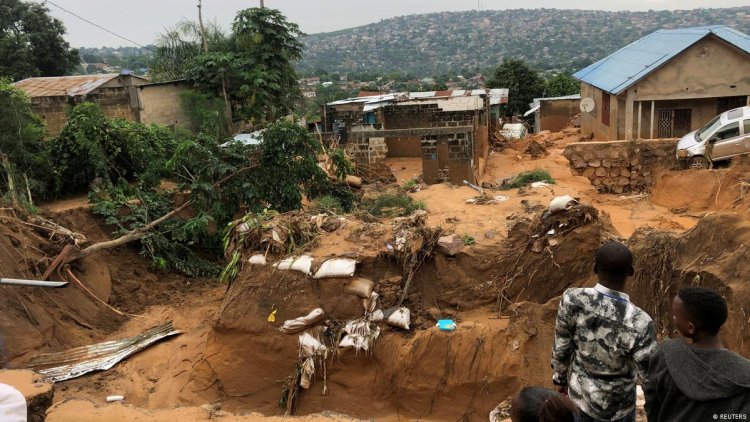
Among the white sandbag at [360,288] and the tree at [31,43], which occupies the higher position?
the tree at [31,43]

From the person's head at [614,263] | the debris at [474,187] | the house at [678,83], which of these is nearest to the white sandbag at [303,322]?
the person's head at [614,263]

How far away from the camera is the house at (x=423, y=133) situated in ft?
53.1

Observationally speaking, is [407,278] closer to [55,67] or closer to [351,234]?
[351,234]

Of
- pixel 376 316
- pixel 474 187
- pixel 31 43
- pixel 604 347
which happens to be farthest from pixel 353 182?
pixel 31 43

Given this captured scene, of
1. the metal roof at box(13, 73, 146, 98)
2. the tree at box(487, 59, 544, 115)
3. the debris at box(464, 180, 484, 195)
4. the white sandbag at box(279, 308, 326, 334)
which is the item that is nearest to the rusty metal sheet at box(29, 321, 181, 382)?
the white sandbag at box(279, 308, 326, 334)

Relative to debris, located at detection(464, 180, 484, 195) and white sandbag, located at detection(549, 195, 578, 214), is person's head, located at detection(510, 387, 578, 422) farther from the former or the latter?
debris, located at detection(464, 180, 484, 195)

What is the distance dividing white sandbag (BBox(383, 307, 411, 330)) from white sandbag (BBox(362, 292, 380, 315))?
0.59ft

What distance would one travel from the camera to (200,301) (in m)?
11.0

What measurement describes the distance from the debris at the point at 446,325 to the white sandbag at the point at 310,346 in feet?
5.02

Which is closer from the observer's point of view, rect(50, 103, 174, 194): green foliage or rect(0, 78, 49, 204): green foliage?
rect(0, 78, 49, 204): green foliage

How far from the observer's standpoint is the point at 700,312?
274cm

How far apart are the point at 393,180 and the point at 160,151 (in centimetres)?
665

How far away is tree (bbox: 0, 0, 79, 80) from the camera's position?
929 inches

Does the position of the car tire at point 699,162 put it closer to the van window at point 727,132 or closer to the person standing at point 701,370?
the van window at point 727,132
